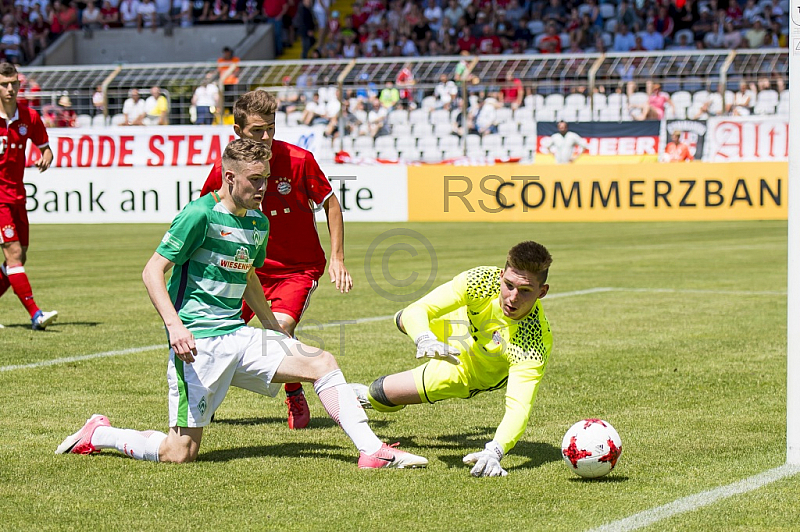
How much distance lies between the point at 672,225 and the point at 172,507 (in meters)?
19.5

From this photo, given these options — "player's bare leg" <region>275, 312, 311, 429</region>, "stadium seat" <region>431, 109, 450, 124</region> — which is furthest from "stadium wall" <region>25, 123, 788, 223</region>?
"player's bare leg" <region>275, 312, 311, 429</region>

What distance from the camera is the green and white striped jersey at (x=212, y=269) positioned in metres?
5.11

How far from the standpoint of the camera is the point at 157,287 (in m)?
4.87

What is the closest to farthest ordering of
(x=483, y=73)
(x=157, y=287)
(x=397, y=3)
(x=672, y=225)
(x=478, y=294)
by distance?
1. (x=157, y=287)
2. (x=478, y=294)
3. (x=672, y=225)
4. (x=483, y=73)
5. (x=397, y=3)

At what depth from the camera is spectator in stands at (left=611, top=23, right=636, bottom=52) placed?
2966cm

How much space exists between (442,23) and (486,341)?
28585 mm

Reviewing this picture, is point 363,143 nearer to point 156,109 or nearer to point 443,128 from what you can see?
point 443,128

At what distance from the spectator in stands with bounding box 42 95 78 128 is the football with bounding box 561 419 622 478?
79.3 ft

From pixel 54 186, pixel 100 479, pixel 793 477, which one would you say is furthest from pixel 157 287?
pixel 54 186

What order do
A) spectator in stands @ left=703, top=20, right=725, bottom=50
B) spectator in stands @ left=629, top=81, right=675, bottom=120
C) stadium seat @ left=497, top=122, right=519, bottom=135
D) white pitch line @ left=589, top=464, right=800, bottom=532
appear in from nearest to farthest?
white pitch line @ left=589, top=464, right=800, bottom=532
spectator in stands @ left=629, top=81, right=675, bottom=120
stadium seat @ left=497, top=122, right=519, bottom=135
spectator in stands @ left=703, top=20, right=725, bottom=50

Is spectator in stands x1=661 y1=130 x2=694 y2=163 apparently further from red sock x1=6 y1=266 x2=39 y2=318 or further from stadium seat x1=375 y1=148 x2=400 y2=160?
red sock x1=6 y1=266 x2=39 y2=318

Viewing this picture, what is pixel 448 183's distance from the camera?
24.7m

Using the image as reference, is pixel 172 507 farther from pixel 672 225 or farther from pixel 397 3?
pixel 397 3

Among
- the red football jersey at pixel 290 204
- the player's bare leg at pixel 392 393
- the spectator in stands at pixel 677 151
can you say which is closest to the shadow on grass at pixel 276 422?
the player's bare leg at pixel 392 393
